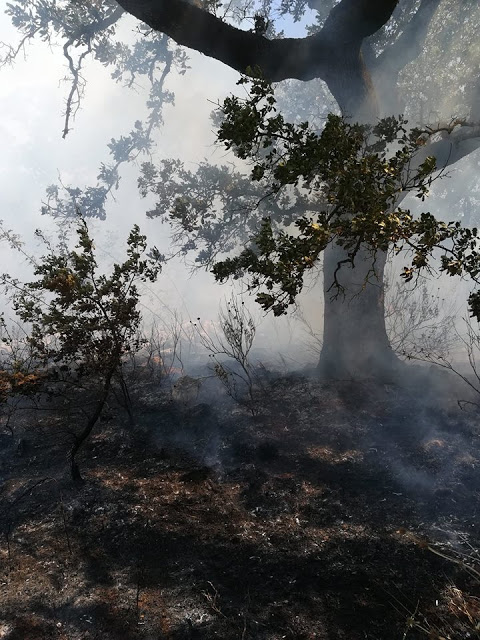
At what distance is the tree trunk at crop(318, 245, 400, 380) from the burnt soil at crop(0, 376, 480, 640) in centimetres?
158

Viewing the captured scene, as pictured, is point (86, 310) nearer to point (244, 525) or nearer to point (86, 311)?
point (86, 311)

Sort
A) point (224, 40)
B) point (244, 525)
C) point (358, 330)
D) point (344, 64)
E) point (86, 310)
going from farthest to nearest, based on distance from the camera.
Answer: point (358, 330) → point (344, 64) → point (224, 40) → point (86, 310) → point (244, 525)

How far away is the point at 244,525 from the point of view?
444 centimetres

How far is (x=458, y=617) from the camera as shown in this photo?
3.15 m

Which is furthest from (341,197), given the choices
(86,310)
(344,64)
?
(344,64)

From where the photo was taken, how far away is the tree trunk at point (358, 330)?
29.3 feet

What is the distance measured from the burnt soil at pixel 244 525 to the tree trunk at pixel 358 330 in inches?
62.3

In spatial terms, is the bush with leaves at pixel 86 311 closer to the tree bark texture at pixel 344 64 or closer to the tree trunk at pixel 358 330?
the tree bark texture at pixel 344 64

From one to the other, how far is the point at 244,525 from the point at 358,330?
18.4ft

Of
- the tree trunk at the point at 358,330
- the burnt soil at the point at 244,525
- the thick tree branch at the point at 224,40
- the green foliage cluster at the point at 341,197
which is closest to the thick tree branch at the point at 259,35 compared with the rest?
the thick tree branch at the point at 224,40

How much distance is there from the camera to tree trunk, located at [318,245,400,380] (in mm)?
8930

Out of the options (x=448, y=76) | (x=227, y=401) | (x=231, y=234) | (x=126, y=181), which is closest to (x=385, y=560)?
(x=227, y=401)

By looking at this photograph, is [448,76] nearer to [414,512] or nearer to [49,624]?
[414,512]

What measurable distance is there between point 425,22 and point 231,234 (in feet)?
21.3
